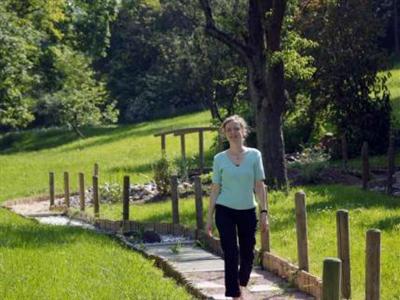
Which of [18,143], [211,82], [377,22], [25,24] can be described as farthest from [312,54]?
[18,143]

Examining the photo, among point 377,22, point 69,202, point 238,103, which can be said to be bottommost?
point 69,202

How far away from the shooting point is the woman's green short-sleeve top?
9.73m

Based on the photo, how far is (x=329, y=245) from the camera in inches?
514

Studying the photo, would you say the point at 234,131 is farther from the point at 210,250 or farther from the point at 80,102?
the point at 80,102

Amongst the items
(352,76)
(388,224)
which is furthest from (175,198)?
(352,76)

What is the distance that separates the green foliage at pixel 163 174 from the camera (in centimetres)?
2562

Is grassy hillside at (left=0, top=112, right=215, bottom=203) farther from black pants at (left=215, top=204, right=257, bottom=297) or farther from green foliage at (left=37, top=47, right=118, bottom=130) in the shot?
black pants at (left=215, top=204, right=257, bottom=297)

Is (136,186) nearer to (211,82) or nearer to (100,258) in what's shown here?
(211,82)

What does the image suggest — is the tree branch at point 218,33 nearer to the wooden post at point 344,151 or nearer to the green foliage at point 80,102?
the wooden post at point 344,151

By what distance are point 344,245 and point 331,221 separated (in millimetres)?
6259

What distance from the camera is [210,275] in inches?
459

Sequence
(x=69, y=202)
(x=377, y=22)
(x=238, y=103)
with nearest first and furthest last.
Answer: (x=69, y=202)
(x=377, y=22)
(x=238, y=103)

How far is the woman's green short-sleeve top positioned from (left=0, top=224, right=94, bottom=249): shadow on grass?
4710mm

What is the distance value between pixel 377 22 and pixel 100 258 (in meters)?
21.4
